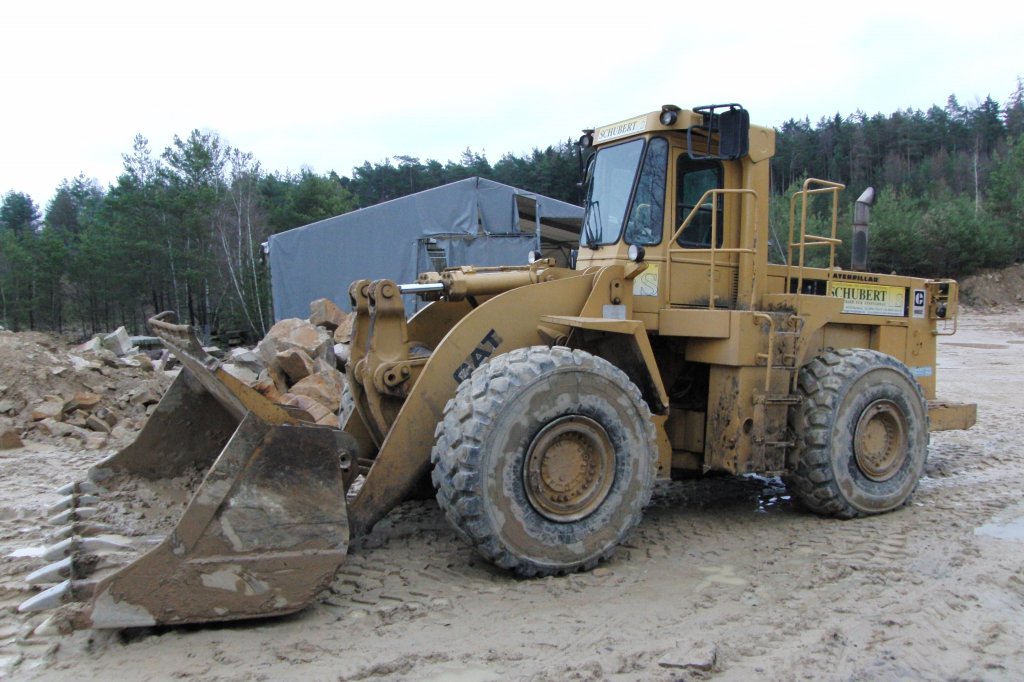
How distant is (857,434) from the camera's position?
5551 mm

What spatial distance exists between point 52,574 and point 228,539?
1227 millimetres

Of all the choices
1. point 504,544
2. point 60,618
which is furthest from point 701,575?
point 60,618

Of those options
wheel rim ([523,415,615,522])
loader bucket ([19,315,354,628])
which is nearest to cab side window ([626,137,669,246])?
wheel rim ([523,415,615,522])

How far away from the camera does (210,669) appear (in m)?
3.21

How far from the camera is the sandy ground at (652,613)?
10.8 ft

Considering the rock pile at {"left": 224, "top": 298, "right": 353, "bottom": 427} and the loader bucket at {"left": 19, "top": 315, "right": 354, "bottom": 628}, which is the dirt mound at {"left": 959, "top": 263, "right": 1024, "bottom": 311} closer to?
the rock pile at {"left": 224, "top": 298, "right": 353, "bottom": 427}

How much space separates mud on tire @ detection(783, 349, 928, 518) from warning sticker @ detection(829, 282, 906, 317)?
2.21 ft

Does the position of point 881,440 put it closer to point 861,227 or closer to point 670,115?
point 861,227

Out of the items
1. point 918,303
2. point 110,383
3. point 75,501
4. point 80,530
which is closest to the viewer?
point 80,530

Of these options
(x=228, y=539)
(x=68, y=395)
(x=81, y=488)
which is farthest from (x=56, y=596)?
(x=68, y=395)

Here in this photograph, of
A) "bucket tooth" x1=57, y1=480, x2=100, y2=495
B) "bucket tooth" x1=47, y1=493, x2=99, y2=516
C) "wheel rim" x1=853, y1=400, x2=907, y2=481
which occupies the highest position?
"wheel rim" x1=853, y1=400, x2=907, y2=481

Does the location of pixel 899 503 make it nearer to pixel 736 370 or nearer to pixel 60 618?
pixel 736 370

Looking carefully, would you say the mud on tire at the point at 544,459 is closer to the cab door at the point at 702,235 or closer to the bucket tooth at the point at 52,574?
the cab door at the point at 702,235

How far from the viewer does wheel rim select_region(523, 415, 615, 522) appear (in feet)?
14.0
